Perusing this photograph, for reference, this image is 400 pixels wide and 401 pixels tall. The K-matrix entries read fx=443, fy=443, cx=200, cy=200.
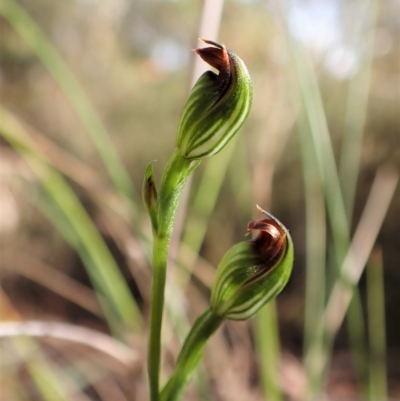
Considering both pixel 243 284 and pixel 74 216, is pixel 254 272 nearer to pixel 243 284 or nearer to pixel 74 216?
pixel 243 284

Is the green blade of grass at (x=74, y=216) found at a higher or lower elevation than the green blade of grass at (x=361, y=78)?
lower

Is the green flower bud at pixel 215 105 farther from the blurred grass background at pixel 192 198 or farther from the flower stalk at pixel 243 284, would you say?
the blurred grass background at pixel 192 198

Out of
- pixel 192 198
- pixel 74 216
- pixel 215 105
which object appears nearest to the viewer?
pixel 215 105

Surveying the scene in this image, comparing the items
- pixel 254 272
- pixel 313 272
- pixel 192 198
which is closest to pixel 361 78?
pixel 313 272

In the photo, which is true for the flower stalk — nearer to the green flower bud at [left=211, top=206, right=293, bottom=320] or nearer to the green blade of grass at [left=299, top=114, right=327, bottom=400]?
the green flower bud at [left=211, top=206, right=293, bottom=320]

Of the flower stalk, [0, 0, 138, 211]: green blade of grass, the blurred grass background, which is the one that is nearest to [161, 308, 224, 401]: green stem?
the flower stalk

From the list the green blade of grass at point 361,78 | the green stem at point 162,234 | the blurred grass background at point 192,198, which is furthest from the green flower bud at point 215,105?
the green blade of grass at point 361,78

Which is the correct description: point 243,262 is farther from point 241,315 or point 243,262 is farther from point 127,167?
point 127,167
